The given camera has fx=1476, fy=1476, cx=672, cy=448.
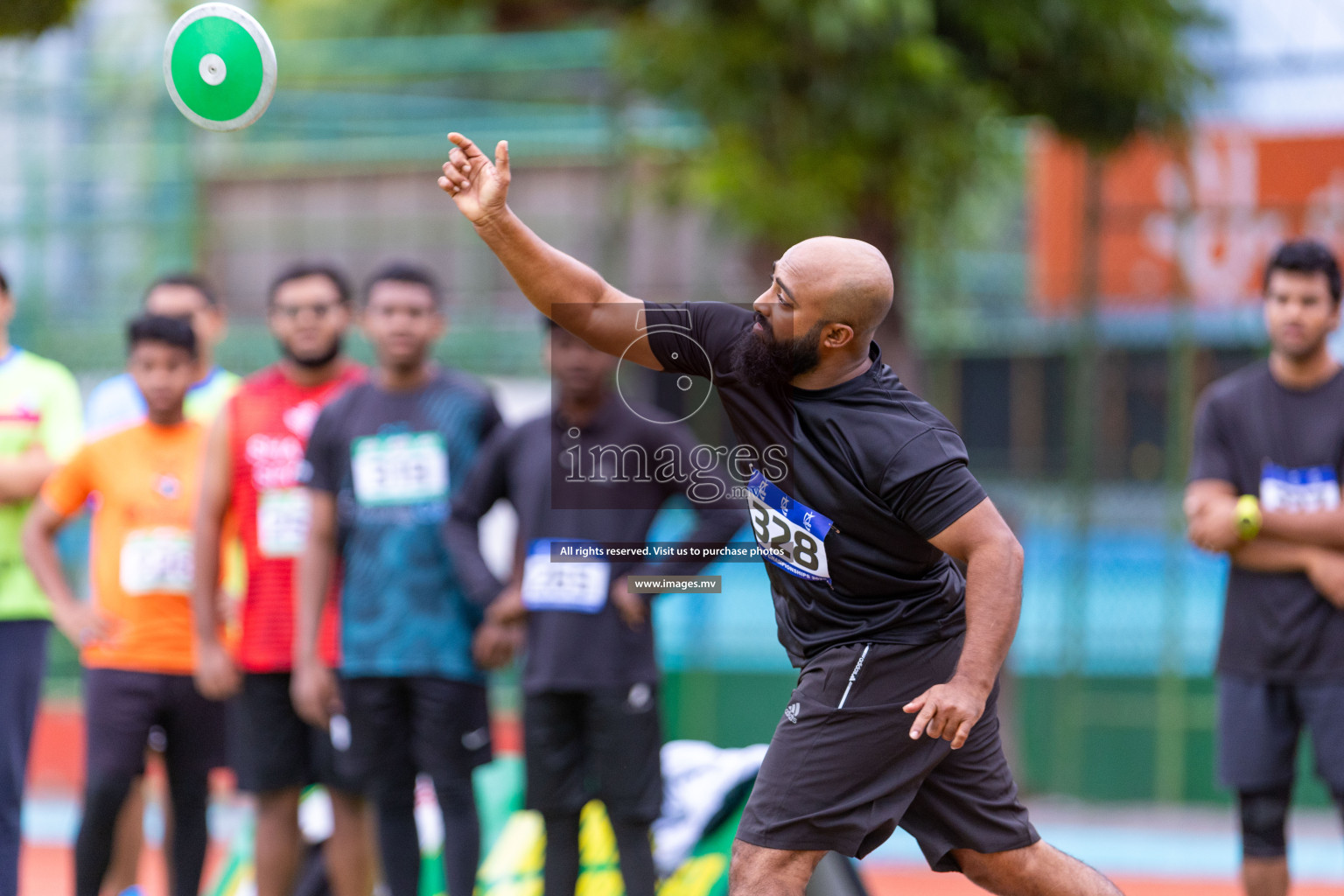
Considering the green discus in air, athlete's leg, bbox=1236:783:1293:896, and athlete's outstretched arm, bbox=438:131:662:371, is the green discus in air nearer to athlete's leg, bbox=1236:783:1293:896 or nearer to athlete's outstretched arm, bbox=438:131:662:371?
athlete's outstretched arm, bbox=438:131:662:371

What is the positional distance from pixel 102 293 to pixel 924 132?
15.8ft

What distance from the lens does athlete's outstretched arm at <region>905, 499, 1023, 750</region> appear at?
10.5 feet

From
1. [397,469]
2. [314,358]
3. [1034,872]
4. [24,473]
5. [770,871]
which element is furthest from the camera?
[314,358]

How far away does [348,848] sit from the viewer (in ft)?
16.2

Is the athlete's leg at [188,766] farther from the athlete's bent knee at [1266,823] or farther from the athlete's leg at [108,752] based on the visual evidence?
the athlete's bent knee at [1266,823]

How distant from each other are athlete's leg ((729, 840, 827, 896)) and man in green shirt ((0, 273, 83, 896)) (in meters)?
2.54

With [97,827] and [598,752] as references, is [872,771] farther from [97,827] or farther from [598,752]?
[97,827]

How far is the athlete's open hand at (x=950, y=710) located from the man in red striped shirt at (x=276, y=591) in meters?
2.30

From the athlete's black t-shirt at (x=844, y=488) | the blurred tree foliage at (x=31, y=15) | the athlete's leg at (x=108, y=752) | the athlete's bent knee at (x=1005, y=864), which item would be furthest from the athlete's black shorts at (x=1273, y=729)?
the blurred tree foliage at (x=31, y=15)

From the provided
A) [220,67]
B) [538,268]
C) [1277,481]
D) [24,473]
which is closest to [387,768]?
[24,473]

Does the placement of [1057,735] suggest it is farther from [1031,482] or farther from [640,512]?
[640,512]

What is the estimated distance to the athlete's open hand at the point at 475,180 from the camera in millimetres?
3332

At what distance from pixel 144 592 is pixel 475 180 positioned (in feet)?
7.97

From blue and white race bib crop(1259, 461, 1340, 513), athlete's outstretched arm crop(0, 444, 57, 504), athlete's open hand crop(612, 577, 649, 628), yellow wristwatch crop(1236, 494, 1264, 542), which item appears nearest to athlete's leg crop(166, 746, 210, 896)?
athlete's outstretched arm crop(0, 444, 57, 504)
